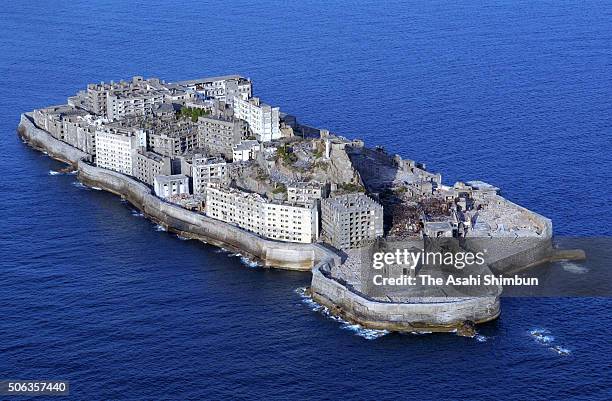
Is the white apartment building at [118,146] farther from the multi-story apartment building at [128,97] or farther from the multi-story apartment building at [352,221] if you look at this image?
the multi-story apartment building at [352,221]

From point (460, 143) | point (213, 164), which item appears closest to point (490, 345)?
point (213, 164)

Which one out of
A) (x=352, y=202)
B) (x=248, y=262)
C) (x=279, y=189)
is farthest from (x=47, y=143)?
(x=352, y=202)

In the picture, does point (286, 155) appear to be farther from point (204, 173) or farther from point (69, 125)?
point (69, 125)

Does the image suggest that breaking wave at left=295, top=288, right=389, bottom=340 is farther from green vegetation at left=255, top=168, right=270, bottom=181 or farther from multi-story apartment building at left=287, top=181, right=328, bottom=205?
green vegetation at left=255, top=168, right=270, bottom=181

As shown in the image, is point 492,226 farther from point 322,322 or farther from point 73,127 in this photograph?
point 73,127

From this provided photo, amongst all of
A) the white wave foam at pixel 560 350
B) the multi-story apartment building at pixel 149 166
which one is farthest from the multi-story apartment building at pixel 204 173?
the white wave foam at pixel 560 350
